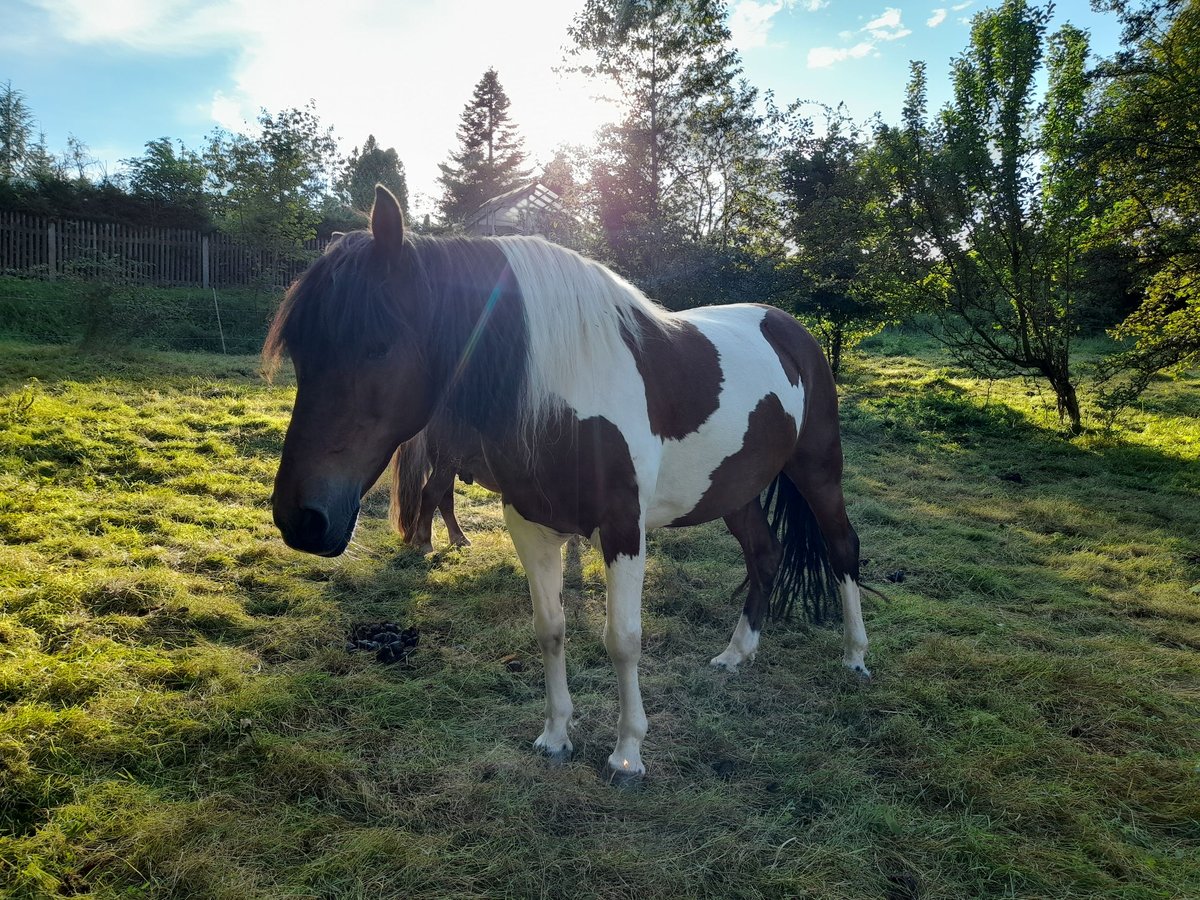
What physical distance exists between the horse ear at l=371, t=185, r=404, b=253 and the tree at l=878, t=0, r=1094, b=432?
1055 centimetres

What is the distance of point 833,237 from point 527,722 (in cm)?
1279

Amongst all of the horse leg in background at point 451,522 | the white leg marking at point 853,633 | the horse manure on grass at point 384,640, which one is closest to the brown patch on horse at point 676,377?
the white leg marking at point 853,633

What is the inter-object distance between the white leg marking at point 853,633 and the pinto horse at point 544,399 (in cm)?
1

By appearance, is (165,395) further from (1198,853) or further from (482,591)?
(1198,853)

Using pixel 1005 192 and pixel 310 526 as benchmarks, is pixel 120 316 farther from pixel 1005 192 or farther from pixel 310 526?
pixel 1005 192

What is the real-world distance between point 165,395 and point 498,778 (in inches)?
328

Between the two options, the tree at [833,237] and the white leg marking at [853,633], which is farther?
the tree at [833,237]

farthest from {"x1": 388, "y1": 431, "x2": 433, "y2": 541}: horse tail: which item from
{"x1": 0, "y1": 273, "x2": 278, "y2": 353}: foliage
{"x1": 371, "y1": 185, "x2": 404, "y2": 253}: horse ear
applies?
{"x1": 0, "y1": 273, "x2": 278, "y2": 353}: foliage

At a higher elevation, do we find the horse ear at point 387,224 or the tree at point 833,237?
the tree at point 833,237

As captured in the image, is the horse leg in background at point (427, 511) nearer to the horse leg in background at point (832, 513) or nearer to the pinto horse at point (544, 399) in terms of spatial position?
the pinto horse at point (544, 399)

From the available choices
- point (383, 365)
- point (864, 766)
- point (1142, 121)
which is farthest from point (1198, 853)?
point (1142, 121)

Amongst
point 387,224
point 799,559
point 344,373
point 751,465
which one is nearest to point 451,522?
point 799,559

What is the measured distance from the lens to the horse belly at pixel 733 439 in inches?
104

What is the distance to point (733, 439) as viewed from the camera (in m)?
2.78
